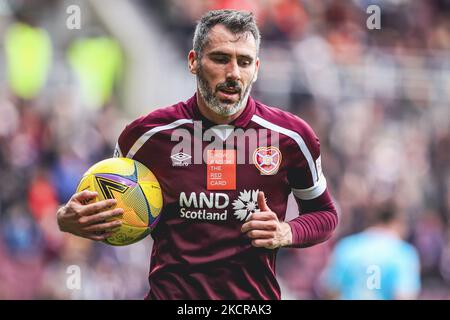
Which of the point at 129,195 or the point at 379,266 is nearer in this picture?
the point at 129,195

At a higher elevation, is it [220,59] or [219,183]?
[220,59]

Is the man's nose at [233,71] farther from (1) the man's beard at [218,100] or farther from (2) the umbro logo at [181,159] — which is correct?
(2) the umbro logo at [181,159]

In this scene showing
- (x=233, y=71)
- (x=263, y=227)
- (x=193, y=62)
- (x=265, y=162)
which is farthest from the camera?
(x=193, y=62)

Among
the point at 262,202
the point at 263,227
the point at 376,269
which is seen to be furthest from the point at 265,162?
the point at 376,269

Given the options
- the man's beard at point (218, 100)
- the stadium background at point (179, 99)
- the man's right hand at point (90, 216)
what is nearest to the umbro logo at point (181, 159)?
the man's beard at point (218, 100)

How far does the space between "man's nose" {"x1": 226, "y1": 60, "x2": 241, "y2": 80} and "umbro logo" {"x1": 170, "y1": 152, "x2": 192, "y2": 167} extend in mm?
484

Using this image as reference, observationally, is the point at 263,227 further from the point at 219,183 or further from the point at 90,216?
the point at 90,216

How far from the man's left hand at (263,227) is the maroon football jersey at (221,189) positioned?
0.24m

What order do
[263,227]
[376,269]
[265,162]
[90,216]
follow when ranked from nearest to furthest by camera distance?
[263,227] → [90,216] → [265,162] → [376,269]

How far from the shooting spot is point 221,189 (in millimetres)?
4758

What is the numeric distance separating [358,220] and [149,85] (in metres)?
3.28

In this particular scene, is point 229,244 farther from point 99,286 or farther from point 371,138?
point 371,138

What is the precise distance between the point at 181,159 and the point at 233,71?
55 cm
